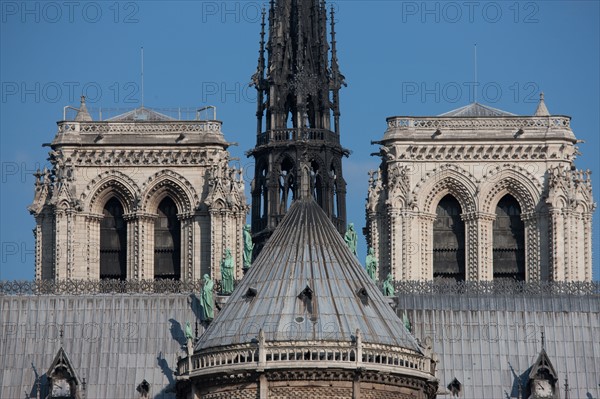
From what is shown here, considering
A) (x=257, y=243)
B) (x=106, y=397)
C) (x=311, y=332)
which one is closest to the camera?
(x=311, y=332)

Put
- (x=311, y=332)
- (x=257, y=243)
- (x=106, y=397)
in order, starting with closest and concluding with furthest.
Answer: (x=311, y=332) → (x=106, y=397) → (x=257, y=243)

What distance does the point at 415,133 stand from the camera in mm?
141625

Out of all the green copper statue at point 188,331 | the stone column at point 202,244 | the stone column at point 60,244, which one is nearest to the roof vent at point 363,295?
the green copper statue at point 188,331

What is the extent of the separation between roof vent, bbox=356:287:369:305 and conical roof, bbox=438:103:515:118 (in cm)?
2866

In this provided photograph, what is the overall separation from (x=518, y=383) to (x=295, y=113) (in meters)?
18.5

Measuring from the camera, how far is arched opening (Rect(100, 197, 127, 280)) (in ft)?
465

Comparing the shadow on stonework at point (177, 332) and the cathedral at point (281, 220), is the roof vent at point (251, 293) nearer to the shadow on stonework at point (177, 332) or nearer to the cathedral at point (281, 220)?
the cathedral at point (281, 220)

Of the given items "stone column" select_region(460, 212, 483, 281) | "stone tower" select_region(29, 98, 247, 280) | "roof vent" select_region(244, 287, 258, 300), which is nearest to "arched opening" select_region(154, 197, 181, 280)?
"stone tower" select_region(29, 98, 247, 280)

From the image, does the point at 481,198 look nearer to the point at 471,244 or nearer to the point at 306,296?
the point at 471,244

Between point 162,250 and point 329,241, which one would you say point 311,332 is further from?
point 162,250

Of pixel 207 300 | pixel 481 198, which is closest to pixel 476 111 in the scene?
pixel 481 198

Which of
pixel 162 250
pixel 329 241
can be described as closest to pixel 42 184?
pixel 162 250

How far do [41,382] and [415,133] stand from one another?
21.4 metres

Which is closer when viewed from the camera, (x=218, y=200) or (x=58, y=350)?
(x=58, y=350)
